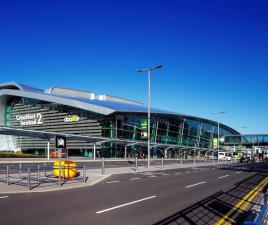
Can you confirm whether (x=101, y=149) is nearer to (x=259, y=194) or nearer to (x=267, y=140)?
(x=259, y=194)

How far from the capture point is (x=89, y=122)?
70.9 meters

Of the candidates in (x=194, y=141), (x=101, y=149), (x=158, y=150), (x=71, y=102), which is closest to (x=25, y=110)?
(x=71, y=102)

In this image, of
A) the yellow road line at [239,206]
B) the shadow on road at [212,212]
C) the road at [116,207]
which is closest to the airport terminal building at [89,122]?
the road at [116,207]

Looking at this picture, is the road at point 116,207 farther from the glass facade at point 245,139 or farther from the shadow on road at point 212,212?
the glass facade at point 245,139

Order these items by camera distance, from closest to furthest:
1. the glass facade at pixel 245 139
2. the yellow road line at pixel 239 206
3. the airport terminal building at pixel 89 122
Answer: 1. the yellow road line at pixel 239 206
2. the airport terminal building at pixel 89 122
3. the glass facade at pixel 245 139

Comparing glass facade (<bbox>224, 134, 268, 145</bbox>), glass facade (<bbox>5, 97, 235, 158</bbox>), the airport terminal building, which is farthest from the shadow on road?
glass facade (<bbox>224, 134, 268, 145</bbox>)

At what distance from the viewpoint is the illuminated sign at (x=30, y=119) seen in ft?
266

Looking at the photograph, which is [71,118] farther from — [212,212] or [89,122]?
[212,212]

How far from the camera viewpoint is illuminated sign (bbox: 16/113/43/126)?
81.0 metres

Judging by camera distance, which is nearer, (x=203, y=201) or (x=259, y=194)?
(x=203, y=201)

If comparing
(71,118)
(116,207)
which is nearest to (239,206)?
(116,207)

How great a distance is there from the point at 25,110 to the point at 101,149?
1077 inches

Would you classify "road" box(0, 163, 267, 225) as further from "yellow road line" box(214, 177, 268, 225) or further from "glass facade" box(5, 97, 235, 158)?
"glass facade" box(5, 97, 235, 158)

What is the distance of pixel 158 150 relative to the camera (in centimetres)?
8294
